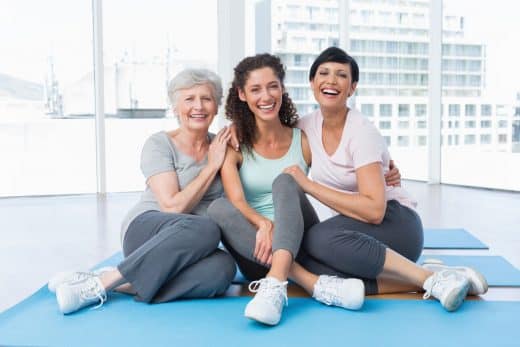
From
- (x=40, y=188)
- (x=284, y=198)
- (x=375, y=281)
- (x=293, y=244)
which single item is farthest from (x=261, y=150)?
(x=40, y=188)

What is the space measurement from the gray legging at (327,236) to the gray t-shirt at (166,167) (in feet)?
0.63

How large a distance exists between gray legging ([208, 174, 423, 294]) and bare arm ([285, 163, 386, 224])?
0.17 feet

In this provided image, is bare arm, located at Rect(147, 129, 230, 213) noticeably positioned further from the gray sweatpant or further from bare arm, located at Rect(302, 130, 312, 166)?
bare arm, located at Rect(302, 130, 312, 166)

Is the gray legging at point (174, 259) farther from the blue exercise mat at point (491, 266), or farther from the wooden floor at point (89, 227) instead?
the blue exercise mat at point (491, 266)

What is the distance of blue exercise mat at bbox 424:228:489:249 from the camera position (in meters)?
3.35

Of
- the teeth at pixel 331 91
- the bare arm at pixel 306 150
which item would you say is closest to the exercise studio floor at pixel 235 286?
the bare arm at pixel 306 150

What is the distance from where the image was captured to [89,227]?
4.19 meters

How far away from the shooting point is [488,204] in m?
5.07

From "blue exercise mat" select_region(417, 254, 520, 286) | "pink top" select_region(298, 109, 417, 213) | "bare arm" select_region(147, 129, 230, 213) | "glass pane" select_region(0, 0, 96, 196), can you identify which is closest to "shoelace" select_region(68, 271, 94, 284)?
"bare arm" select_region(147, 129, 230, 213)

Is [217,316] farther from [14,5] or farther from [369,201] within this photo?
[14,5]

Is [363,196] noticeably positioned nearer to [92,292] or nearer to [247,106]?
[247,106]

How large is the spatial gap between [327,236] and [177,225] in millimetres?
560

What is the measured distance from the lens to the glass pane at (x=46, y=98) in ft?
19.2

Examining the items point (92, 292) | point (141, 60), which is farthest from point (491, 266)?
point (141, 60)
